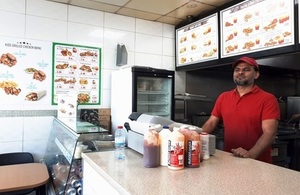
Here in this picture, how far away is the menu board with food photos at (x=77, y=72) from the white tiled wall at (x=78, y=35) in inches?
3.7

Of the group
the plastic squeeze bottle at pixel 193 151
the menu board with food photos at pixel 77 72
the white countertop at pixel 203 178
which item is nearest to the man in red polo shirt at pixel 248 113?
the white countertop at pixel 203 178

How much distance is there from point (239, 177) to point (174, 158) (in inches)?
13.9

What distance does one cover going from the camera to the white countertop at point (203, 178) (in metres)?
1.08

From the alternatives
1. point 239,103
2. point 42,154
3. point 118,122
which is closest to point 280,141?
point 239,103

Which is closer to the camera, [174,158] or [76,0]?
[174,158]

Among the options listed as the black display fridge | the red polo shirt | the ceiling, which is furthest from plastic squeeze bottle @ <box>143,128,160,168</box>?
the ceiling

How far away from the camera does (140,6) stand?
127 inches

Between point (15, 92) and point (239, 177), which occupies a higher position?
point (15, 92)

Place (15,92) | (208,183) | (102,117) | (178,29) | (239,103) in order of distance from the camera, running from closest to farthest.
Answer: (208,183), (239,103), (15,92), (102,117), (178,29)

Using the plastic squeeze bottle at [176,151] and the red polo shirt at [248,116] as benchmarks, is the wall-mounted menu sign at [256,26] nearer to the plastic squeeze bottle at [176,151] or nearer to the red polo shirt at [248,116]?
the red polo shirt at [248,116]

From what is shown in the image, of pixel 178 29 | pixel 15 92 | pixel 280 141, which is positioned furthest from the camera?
pixel 178 29

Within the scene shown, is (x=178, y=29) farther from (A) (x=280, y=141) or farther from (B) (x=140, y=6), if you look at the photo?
(A) (x=280, y=141)

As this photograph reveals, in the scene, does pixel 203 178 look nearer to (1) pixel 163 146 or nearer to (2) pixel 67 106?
(1) pixel 163 146

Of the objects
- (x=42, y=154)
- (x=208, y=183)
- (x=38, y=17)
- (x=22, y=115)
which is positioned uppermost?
(x=38, y=17)
